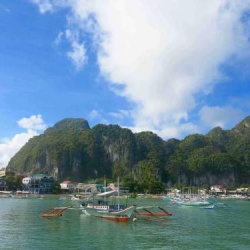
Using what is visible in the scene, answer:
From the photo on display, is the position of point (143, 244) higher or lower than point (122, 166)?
lower

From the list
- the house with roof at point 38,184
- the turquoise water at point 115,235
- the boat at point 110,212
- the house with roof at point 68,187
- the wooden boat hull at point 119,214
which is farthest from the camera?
the house with roof at point 68,187

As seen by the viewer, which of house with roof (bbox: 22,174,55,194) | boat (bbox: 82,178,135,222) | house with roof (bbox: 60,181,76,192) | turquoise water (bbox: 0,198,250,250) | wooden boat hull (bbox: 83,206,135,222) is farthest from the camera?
house with roof (bbox: 60,181,76,192)

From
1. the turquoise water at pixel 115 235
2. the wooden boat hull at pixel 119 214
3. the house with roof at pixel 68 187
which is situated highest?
the house with roof at pixel 68 187

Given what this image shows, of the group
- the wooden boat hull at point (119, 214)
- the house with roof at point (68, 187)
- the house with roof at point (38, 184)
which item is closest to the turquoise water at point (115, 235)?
the wooden boat hull at point (119, 214)

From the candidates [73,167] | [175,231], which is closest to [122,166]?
[73,167]

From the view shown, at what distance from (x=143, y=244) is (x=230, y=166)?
587 feet

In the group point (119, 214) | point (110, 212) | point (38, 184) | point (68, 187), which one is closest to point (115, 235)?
point (119, 214)

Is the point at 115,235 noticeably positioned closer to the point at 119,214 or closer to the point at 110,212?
the point at 119,214

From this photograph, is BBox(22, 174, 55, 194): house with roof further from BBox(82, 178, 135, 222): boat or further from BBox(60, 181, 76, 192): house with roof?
BBox(82, 178, 135, 222): boat

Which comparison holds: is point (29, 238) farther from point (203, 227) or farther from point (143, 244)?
point (203, 227)

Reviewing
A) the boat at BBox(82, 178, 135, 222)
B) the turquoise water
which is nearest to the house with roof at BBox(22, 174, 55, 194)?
the boat at BBox(82, 178, 135, 222)

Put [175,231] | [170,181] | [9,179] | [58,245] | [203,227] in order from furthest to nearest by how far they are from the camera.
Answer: [170,181] → [9,179] → [203,227] → [175,231] → [58,245]

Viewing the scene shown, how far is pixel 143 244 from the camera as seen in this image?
26781 millimetres

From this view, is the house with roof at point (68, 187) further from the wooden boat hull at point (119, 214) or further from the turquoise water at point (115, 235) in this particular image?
the turquoise water at point (115, 235)
